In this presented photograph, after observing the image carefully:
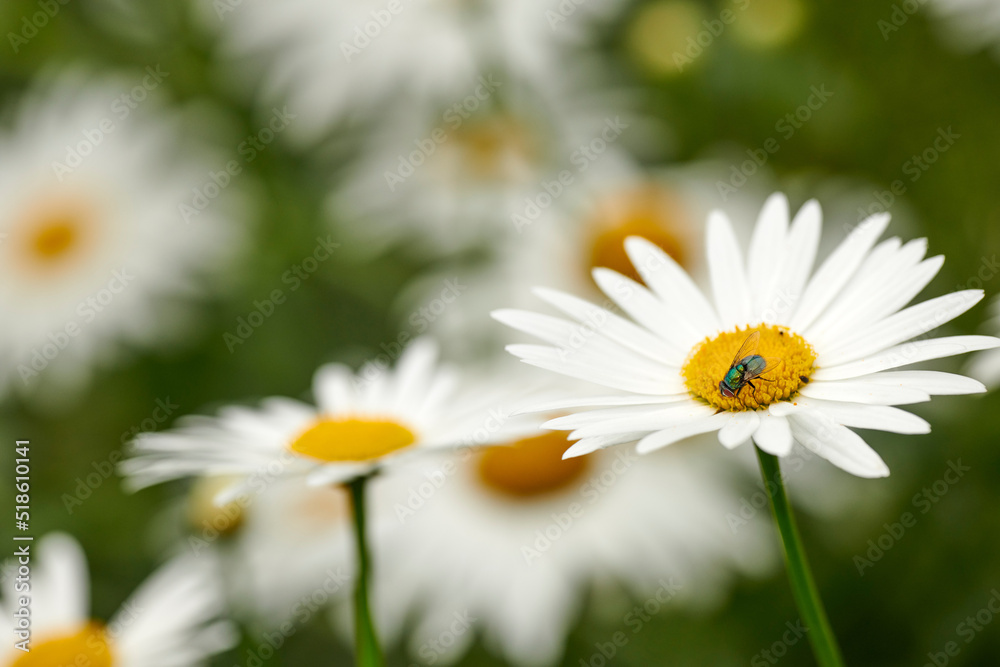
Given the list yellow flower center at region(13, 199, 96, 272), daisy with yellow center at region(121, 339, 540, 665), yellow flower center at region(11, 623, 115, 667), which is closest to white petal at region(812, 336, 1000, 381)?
daisy with yellow center at region(121, 339, 540, 665)

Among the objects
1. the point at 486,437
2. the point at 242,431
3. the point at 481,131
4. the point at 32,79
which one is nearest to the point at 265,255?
the point at 481,131

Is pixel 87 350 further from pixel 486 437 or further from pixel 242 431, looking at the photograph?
pixel 486 437

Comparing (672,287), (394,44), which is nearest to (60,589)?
(672,287)

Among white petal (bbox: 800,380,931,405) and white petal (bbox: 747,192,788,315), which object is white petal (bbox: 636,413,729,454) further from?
white petal (bbox: 747,192,788,315)

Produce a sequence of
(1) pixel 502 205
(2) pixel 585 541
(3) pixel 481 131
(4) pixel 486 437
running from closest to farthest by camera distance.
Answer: (4) pixel 486 437, (2) pixel 585 541, (1) pixel 502 205, (3) pixel 481 131

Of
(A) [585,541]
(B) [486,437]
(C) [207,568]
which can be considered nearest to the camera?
(B) [486,437]

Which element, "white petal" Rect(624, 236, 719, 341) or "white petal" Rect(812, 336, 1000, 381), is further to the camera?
"white petal" Rect(624, 236, 719, 341)
